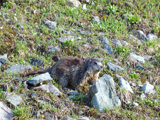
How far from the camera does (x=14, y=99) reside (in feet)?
15.6

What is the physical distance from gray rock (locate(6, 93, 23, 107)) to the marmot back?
1365 mm

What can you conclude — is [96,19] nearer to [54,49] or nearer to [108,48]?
[108,48]

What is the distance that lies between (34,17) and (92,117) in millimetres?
4966

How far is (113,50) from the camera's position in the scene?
8.19 m

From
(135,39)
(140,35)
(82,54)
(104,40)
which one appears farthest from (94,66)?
(140,35)

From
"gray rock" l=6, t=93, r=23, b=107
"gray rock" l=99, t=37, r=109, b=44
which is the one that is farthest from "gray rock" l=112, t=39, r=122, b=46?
"gray rock" l=6, t=93, r=23, b=107

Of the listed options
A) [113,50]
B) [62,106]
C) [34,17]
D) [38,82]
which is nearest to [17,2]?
[34,17]

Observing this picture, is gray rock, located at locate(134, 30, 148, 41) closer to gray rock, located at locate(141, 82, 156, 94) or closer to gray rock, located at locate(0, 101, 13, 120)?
gray rock, located at locate(141, 82, 156, 94)

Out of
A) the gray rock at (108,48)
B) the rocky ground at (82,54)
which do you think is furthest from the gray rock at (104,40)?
the gray rock at (108,48)

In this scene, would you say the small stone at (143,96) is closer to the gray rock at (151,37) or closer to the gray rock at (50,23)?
the gray rock at (151,37)

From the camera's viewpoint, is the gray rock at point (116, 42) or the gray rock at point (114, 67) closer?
the gray rock at point (114, 67)

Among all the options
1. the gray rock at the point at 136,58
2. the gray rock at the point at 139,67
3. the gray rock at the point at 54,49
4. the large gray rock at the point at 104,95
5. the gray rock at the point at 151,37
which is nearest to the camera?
the large gray rock at the point at 104,95

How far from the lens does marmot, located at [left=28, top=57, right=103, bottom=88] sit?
6078 millimetres

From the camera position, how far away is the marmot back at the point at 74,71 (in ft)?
19.9
